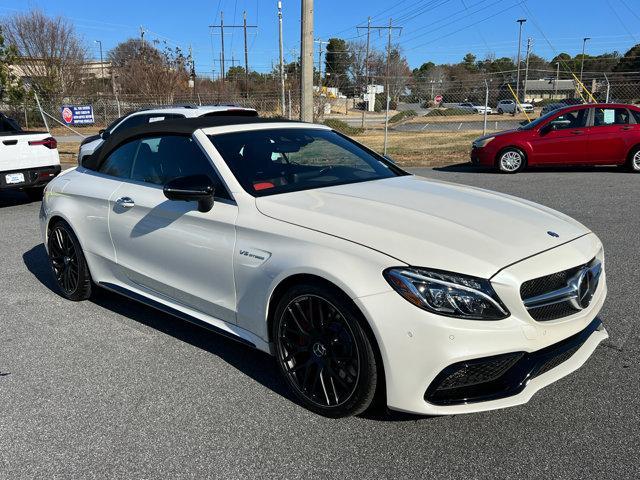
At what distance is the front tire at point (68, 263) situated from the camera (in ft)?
15.8

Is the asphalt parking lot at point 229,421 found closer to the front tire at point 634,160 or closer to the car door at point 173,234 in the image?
the car door at point 173,234

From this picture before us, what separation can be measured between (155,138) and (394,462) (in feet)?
9.55

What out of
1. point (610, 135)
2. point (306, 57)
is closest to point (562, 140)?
point (610, 135)

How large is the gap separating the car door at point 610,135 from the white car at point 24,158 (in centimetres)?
1102

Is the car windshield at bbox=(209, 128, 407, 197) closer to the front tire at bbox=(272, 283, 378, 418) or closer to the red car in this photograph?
the front tire at bbox=(272, 283, 378, 418)

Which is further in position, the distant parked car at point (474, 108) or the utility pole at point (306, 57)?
the distant parked car at point (474, 108)

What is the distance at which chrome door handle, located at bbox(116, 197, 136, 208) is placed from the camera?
412 cm

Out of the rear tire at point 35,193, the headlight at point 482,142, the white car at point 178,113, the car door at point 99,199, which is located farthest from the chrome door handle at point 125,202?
the headlight at point 482,142

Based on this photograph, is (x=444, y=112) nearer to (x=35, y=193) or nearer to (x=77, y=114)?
(x=77, y=114)

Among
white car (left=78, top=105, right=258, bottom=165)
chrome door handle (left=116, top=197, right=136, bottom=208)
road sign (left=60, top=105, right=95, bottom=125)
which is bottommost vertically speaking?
chrome door handle (left=116, top=197, right=136, bottom=208)

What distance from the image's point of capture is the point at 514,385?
8.71 feet

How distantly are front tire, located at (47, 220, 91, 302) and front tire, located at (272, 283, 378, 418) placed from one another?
2363mm

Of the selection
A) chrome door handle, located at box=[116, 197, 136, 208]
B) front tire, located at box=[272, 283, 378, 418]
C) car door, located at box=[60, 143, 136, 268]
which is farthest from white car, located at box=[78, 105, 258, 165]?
Answer: front tire, located at box=[272, 283, 378, 418]

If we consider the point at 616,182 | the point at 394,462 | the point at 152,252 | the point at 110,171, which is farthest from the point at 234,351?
the point at 616,182
